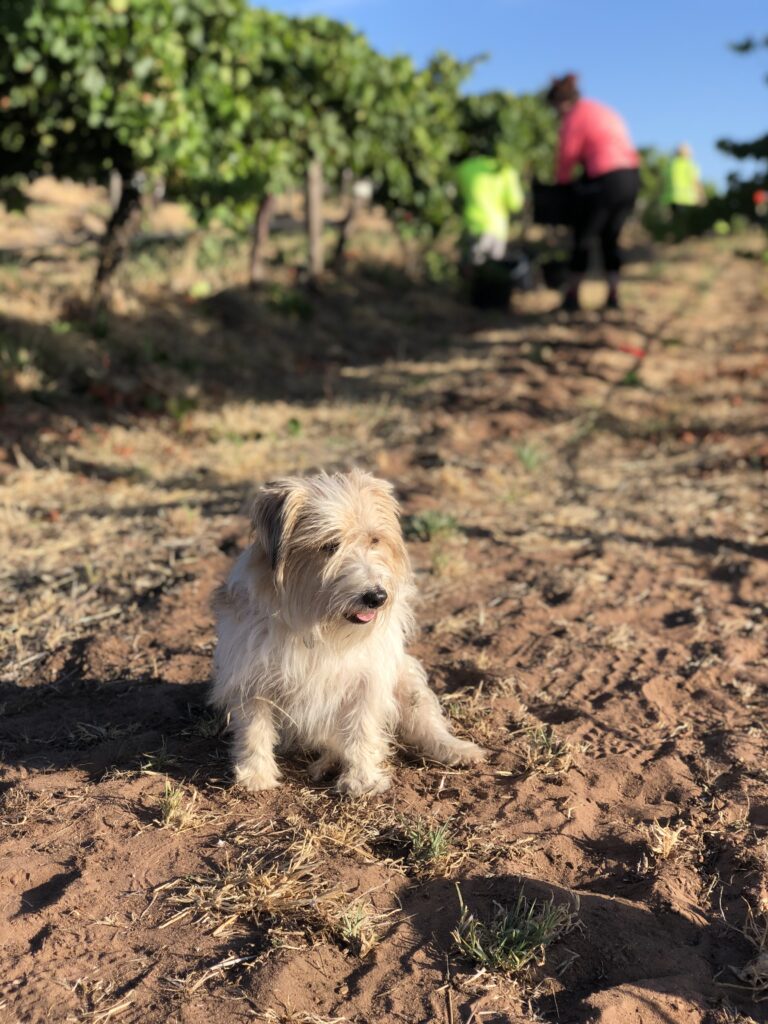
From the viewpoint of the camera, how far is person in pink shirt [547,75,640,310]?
12.4 metres

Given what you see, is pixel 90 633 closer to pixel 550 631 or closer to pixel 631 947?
pixel 550 631

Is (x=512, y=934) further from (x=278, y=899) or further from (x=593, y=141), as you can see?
(x=593, y=141)

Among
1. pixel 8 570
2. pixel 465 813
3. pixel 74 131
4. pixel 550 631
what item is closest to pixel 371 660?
pixel 465 813

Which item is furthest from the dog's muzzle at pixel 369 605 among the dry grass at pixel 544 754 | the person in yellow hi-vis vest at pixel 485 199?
the person in yellow hi-vis vest at pixel 485 199

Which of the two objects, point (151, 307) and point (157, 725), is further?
point (151, 307)

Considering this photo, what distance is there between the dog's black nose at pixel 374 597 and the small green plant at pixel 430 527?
296cm

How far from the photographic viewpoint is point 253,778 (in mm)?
3582

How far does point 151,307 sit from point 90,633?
8.35 meters

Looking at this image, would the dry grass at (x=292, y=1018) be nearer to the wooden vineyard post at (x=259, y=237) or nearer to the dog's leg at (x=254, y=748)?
the dog's leg at (x=254, y=748)

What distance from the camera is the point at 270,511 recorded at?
3330 mm

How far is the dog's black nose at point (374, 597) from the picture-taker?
10.4 feet

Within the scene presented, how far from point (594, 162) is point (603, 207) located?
1.92 feet

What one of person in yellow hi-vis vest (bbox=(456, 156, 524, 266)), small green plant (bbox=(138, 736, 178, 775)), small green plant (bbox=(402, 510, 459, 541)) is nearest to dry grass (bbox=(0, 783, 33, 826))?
small green plant (bbox=(138, 736, 178, 775))

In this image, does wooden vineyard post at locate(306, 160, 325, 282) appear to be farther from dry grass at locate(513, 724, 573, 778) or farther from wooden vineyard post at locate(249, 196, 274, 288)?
dry grass at locate(513, 724, 573, 778)
